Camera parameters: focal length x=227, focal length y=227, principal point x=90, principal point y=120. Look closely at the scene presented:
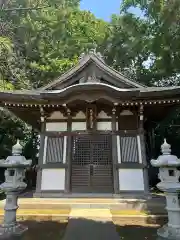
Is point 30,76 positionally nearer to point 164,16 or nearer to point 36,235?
point 164,16

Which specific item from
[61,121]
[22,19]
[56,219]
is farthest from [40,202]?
[22,19]

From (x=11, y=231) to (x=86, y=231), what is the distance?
5.83ft

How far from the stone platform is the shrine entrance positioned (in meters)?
0.87

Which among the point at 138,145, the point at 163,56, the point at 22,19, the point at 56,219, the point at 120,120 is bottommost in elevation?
the point at 56,219

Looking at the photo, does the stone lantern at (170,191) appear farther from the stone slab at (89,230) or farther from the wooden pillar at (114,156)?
the wooden pillar at (114,156)

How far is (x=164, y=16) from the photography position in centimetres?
1012

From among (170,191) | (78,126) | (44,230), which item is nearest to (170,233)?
(170,191)

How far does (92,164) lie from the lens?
8.95 metres

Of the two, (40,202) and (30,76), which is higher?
(30,76)

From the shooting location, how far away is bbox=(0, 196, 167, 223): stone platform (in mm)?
6797

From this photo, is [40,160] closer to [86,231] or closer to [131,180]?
[131,180]

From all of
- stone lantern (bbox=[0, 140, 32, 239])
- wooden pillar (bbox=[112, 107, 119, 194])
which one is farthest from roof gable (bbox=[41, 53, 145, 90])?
stone lantern (bbox=[0, 140, 32, 239])

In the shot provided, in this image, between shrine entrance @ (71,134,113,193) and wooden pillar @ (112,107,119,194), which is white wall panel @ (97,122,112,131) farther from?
shrine entrance @ (71,134,113,193)

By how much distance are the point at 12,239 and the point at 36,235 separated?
1.85 feet
